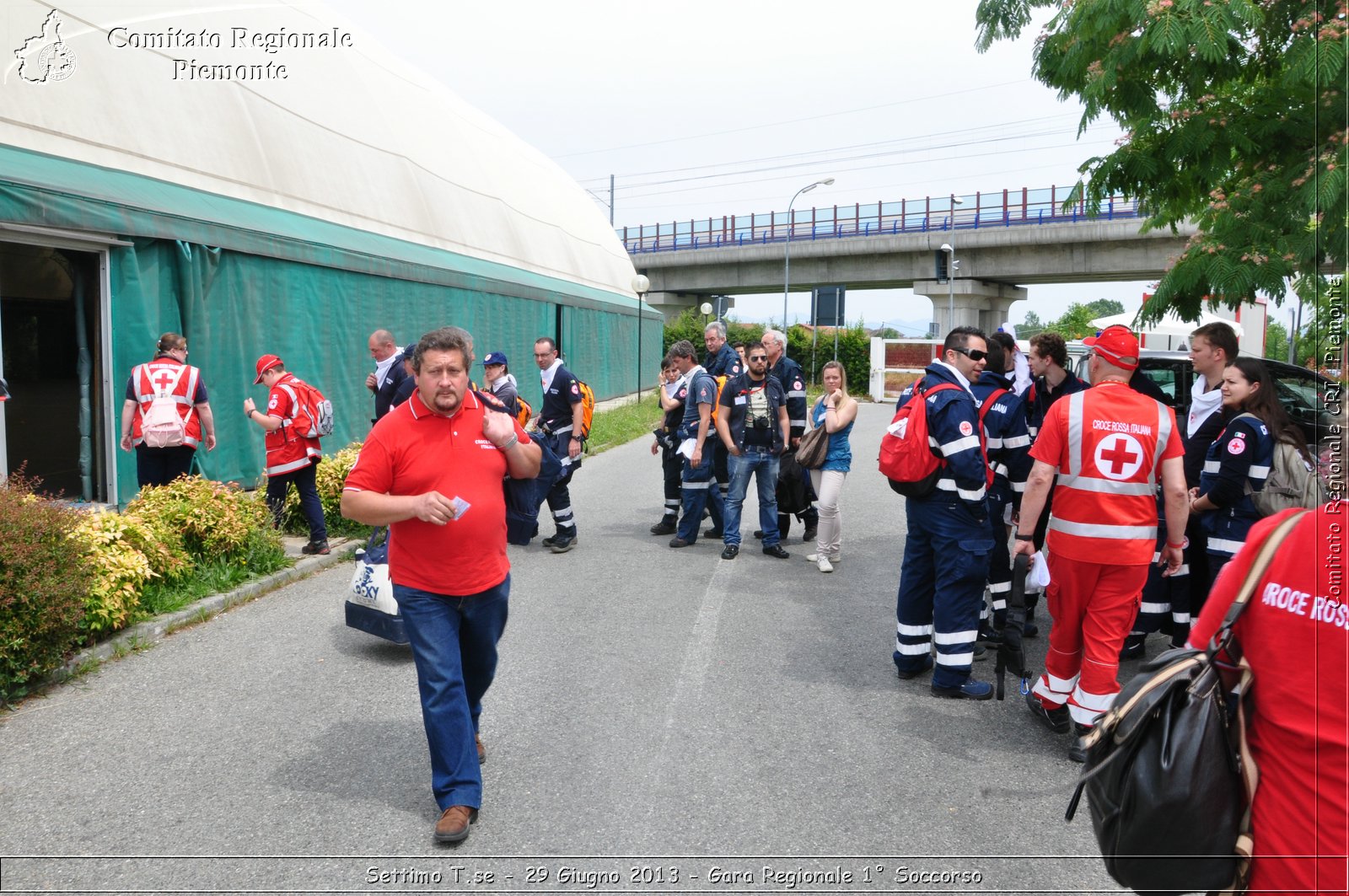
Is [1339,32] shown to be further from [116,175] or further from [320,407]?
[116,175]

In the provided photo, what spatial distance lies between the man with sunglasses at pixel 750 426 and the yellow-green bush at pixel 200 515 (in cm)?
416

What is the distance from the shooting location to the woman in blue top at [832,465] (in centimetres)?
832

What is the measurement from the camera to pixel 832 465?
27.6 ft

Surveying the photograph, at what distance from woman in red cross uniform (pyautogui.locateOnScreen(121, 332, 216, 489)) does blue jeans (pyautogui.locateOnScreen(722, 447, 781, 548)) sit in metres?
4.61

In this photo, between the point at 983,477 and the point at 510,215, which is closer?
the point at 983,477

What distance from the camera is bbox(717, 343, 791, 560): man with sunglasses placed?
8.71m

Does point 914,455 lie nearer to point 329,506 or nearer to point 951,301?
point 329,506

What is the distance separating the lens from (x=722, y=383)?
29.2 feet

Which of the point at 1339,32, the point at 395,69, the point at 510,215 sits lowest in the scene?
the point at 1339,32

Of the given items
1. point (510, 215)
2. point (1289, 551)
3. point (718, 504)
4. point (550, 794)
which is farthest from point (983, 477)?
point (510, 215)

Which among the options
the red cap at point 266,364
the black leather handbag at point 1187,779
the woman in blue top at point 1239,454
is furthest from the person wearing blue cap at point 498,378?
the black leather handbag at point 1187,779

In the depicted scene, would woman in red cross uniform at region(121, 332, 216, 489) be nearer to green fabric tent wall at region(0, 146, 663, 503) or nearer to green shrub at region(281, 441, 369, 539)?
→ green shrub at region(281, 441, 369, 539)

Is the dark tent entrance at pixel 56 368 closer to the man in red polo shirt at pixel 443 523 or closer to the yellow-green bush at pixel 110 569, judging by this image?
the yellow-green bush at pixel 110 569

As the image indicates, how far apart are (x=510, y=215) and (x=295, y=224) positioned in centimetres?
1107
